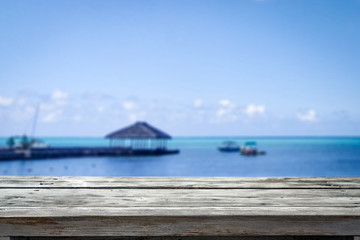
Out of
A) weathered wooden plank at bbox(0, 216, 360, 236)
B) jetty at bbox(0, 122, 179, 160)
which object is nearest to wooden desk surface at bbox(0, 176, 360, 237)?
weathered wooden plank at bbox(0, 216, 360, 236)

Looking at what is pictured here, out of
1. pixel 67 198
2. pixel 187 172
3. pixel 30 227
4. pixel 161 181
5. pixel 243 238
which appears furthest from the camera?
pixel 187 172

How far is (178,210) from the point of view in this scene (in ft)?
4.34

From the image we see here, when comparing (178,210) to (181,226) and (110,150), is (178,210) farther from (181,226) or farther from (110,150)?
(110,150)

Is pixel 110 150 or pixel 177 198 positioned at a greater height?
pixel 177 198

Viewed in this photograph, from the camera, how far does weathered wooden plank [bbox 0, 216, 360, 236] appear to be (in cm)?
126

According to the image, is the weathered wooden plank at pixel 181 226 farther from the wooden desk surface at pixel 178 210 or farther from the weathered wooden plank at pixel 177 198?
the weathered wooden plank at pixel 177 198

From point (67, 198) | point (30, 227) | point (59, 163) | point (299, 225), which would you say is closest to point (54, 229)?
point (30, 227)

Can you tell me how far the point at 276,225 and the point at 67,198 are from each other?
78cm

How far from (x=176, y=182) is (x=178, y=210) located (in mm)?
536

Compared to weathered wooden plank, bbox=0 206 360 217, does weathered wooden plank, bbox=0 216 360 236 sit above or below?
below

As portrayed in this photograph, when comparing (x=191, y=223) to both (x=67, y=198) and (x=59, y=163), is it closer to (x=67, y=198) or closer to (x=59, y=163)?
(x=67, y=198)

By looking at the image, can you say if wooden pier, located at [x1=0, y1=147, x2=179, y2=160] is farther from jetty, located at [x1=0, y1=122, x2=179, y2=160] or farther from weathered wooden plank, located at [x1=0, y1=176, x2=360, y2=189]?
weathered wooden plank, located at [x1=0, y1=176, x2=360, y2=189]

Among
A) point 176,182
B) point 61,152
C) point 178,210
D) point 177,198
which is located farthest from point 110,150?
point 178,210

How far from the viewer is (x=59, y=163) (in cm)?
4169
